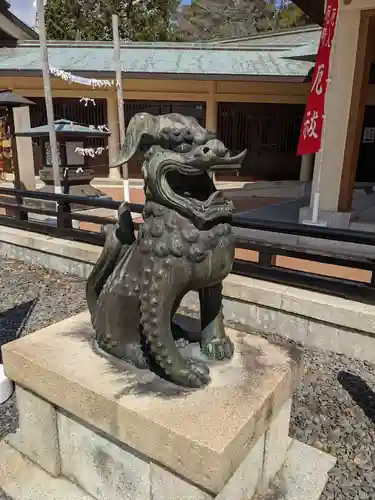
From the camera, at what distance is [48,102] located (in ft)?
21.9

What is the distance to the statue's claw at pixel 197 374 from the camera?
73.7 inches

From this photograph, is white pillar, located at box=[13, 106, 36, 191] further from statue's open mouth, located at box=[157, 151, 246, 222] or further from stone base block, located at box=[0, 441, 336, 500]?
statue's open mouth, located at box=[157, 151, 246, 222]

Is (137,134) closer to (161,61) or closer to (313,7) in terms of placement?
(313,7)

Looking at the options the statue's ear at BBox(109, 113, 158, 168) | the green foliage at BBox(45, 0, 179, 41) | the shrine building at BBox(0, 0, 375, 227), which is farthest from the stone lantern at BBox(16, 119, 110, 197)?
the green foliage at BBox(45, 0, 179, 41)

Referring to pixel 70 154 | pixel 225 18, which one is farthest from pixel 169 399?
pixel 225 18

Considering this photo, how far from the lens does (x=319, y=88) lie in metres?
6.44

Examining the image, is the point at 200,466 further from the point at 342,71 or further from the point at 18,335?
the point at 342,71

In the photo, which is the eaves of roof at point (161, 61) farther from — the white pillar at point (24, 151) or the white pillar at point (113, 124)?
the white pillar at point (24, 151)

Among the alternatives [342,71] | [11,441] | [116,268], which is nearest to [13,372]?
[11,441]

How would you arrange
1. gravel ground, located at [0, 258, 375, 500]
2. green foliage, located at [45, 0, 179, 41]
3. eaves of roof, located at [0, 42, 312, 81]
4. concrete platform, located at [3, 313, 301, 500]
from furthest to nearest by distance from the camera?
1. green foliage, located at [45, 0, 179, 41]
2. eaves of roof, located at [0, 42, 312, 81]
3. gravel ground, located at [0, 258, 375, 500]
4. concrete platform, located at [3, 313, 301, 500]

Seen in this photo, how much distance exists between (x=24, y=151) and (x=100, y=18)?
15747 millimetres

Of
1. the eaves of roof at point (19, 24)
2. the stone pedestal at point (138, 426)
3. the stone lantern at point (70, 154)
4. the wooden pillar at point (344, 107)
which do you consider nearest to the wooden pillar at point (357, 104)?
the wooden pillar at point (344, 107)

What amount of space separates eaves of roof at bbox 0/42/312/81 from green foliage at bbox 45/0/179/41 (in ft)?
33.1

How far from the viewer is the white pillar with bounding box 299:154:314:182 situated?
13.0 meters
